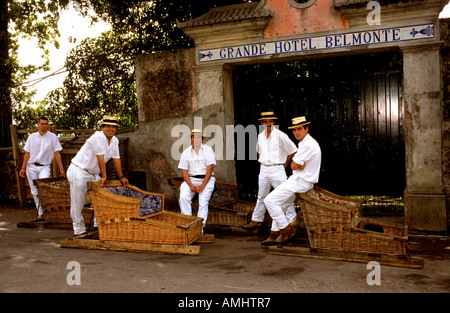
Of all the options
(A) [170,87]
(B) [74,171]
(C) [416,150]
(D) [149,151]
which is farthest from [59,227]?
(C) [416,150]

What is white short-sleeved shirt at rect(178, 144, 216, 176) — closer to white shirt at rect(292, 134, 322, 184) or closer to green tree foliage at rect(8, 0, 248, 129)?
white shirt at rect(292, 134, 322, 184)

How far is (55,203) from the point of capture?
778cm

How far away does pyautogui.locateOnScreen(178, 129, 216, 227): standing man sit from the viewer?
279 inches

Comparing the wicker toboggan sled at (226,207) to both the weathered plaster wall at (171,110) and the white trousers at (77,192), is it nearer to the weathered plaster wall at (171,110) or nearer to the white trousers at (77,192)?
the weathered plaster wall at (171,110)

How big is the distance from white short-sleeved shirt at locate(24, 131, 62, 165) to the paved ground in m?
2.64

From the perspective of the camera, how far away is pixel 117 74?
12602 millimetres

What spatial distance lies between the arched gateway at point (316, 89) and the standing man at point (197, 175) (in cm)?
126

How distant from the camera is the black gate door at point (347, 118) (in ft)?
26.9

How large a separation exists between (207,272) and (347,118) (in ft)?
15.7

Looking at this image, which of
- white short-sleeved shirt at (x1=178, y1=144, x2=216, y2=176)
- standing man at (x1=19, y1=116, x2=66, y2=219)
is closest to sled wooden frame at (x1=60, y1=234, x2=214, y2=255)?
white short-sleeved shirt at (x1=178, y1=144, x2=216, y2=176)

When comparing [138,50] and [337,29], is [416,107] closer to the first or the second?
[337,29]

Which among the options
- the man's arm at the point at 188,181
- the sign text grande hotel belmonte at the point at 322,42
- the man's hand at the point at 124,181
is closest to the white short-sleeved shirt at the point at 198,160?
the man's arm at the point at 188,181

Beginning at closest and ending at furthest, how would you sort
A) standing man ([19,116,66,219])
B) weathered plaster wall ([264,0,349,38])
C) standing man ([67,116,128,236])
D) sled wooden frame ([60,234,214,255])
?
sled wooden frame ([60,234,214,255]), standing man ([67,116,128,236]), weathered plaster wall ([264,0,349,38]), standing man ([19,116,66,219])

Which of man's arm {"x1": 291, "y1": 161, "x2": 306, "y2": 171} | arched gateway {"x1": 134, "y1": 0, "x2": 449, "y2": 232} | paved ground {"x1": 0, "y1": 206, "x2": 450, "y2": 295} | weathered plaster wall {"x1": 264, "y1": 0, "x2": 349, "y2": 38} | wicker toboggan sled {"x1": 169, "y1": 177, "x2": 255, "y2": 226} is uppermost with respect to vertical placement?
weathered plaster wall {"x1": 264, "y1": 0, "x2": 349, "y2": 38}
